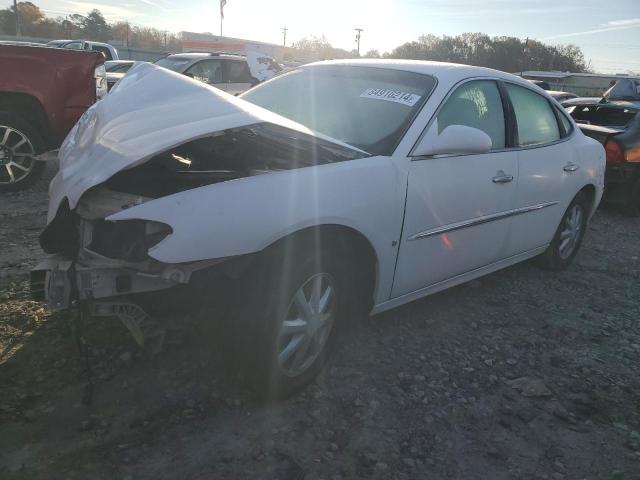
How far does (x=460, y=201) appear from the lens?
3234 mm

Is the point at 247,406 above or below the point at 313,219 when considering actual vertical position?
below

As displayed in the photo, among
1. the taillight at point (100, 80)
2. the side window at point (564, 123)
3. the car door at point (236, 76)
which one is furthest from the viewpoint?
the car door at point (236, 76)

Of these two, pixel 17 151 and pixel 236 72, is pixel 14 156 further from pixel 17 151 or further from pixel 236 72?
pixel 236 72

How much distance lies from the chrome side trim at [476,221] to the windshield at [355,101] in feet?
1.71

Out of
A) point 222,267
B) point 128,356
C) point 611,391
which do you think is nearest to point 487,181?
point 611,391

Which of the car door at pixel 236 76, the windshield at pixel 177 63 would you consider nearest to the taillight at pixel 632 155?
the car door at pixel 236 76

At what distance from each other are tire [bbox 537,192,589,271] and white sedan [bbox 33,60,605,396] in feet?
3.33

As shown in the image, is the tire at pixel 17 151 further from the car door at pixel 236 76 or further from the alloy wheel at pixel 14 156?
the car door at pixel 236 76

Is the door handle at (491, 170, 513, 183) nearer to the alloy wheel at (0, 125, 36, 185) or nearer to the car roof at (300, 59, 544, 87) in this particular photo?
the car roof at (300, 59, 544, 87)

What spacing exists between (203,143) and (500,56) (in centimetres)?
7687

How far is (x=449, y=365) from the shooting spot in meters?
3.10

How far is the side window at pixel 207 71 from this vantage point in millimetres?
10977

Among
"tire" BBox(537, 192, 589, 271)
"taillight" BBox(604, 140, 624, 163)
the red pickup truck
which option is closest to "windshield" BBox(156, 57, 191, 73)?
the red pickup truck

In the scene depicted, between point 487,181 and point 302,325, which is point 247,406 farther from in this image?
point 487,181
